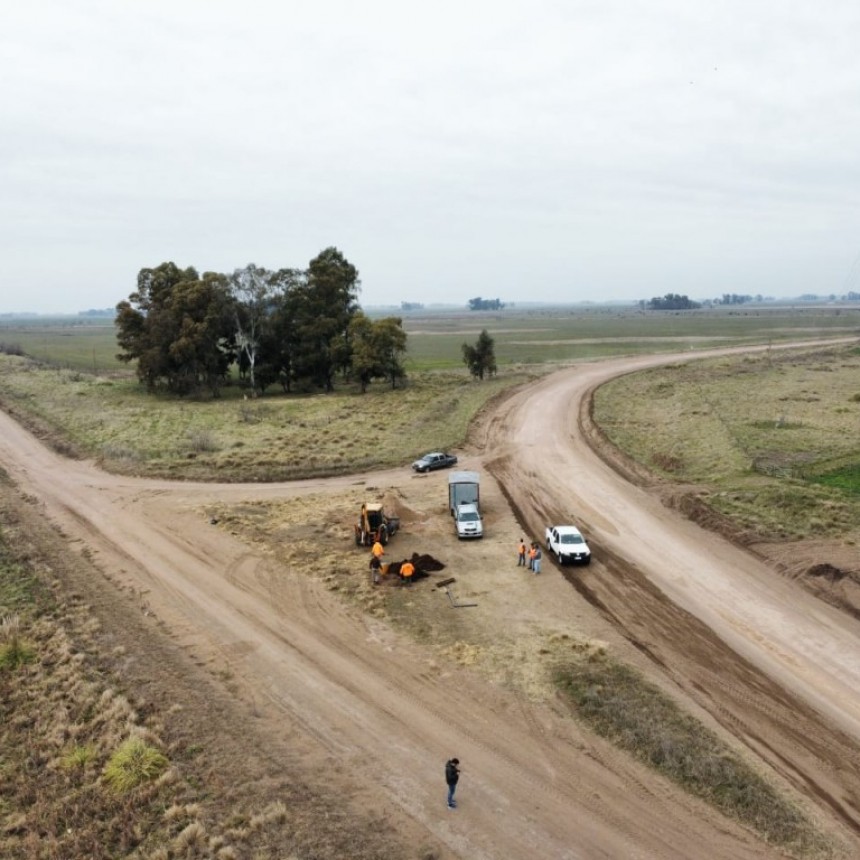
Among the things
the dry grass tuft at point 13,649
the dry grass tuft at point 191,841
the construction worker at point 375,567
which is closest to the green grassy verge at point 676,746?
the construction worker at point 375,567

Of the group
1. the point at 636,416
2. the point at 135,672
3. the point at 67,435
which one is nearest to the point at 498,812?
the point at 135,672

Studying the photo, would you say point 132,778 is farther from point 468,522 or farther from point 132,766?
point 468,522

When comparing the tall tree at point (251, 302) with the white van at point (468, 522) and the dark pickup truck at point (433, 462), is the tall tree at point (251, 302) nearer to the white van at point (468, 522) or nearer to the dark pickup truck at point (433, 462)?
the dark pickup truck at point (433, 462)

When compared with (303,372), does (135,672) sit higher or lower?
lower

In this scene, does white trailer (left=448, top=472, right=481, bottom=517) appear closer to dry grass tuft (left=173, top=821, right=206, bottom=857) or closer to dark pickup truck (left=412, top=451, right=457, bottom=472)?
dark pickup truck (left=412, top=451, right=457, bottom=472)

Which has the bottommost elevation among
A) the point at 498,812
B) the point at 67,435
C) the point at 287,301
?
the point at 498,812

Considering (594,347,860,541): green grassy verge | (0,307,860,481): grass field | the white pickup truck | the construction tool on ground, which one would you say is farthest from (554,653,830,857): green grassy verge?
(0,307,860,481): grass field

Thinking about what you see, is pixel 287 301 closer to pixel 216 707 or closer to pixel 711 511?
pixel 711 511
